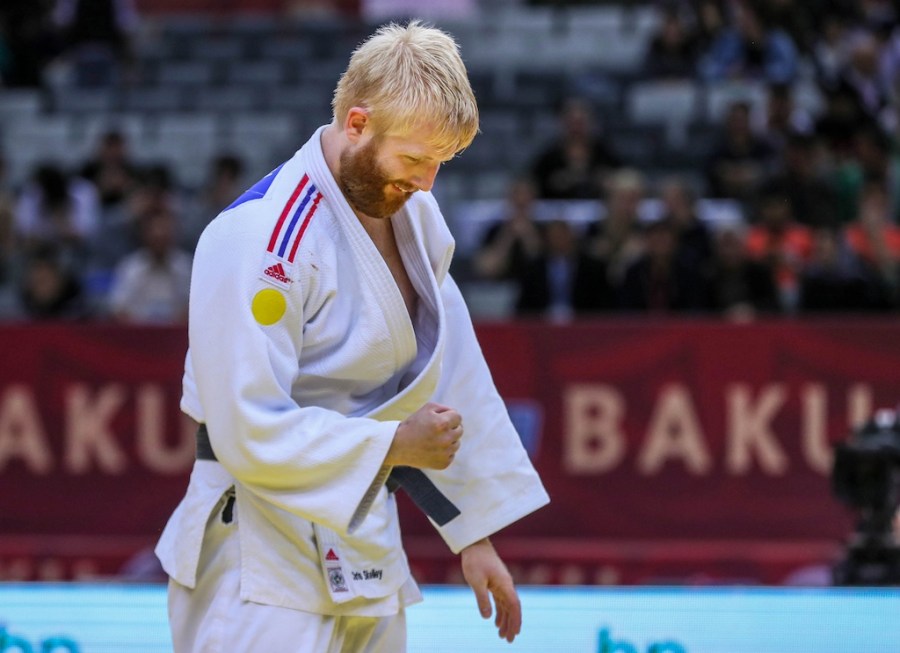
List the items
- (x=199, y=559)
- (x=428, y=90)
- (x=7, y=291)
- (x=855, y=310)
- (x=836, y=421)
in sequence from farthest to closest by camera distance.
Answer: (x=7, y=291), (x=855, y=310), (x=836, y=421), (x=199, y=559), (x=428, y=90)

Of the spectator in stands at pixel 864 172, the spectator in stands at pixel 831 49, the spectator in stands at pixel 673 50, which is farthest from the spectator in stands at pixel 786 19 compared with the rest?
the spectator in stands at pixel 864 172

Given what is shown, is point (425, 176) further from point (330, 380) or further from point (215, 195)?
point (215, 195)

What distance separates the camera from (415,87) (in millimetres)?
2627

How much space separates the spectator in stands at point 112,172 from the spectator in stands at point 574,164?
9.73 feet

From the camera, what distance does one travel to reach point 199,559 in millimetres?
2852

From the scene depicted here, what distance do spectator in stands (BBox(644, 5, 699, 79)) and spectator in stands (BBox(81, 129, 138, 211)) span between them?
13.8 ft

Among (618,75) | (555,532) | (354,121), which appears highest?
(354,121)

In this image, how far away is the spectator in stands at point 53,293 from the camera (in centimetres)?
909

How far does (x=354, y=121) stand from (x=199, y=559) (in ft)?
2.90

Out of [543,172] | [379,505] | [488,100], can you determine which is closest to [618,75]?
[488,100]

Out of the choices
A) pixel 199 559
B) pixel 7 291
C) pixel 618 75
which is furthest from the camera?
pixel 618 75

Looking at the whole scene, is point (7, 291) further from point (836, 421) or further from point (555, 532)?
point (836, 421)

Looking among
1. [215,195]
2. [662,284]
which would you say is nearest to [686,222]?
[662,284]

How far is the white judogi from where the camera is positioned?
2.67m
